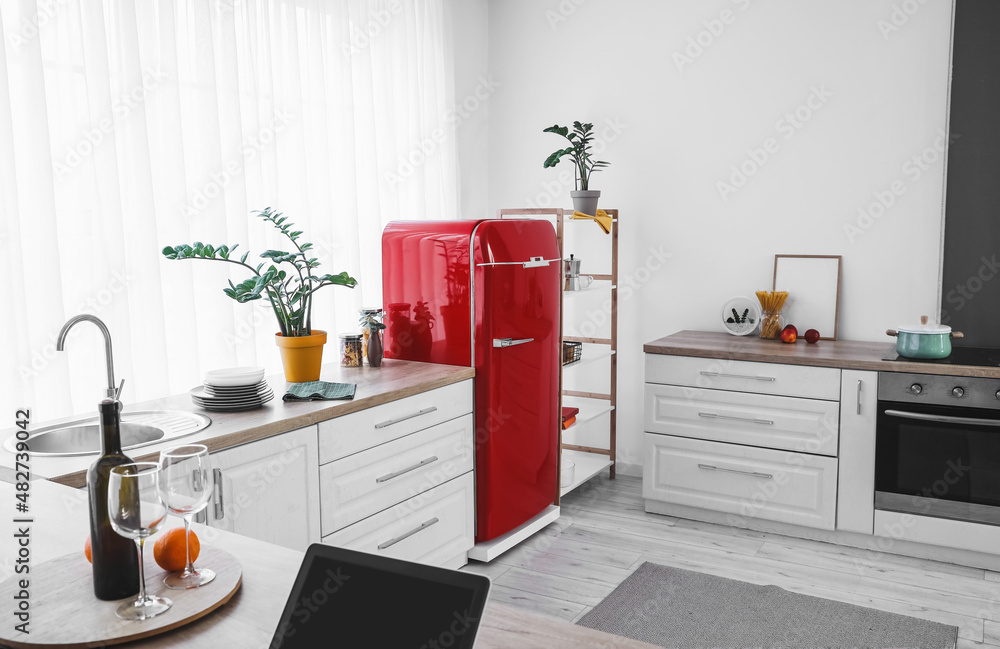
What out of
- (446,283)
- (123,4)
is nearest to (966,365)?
(446,283)

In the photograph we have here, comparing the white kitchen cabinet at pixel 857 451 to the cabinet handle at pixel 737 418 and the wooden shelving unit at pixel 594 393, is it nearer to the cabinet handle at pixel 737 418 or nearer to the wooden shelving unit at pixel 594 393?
the cabinet handle at pixel 737 418

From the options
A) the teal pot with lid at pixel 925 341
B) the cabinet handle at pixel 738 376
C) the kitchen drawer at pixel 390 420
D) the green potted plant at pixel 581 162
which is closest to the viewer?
the kitchen drawer at pixel 390 420

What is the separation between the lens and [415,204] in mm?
3895

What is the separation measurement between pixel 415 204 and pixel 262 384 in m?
1.71

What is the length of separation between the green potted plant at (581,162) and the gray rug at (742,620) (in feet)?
5.94

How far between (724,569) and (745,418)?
2.28 ft

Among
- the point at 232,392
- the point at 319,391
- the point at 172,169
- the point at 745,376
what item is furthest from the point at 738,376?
the point at 172,169

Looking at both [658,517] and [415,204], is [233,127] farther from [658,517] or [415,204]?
[658,517]

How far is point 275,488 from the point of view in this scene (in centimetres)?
223

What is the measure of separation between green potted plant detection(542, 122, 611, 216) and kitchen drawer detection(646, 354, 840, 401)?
2.69 ft

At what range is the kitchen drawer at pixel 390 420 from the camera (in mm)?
2420

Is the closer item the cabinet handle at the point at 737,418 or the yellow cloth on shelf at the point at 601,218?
the cabinet handle at the point at 737,418

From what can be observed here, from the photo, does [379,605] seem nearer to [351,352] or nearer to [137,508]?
[137,508]

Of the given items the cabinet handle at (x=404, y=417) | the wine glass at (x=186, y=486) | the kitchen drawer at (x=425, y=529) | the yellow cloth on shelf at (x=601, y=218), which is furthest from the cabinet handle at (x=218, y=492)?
the yellow cloth on shelf at (x=601, y=218)
